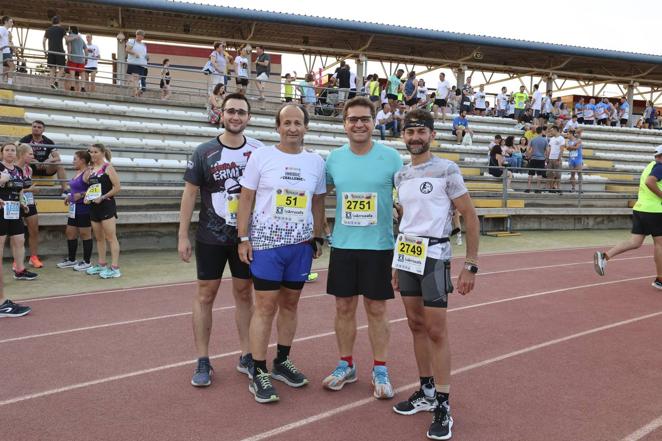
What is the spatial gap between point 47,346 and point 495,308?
4814 mm

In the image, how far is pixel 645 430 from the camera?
3.48m

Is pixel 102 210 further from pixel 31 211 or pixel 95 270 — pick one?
pixel 31 211

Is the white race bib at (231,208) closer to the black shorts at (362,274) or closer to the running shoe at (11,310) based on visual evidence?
the black shorts at (362,274)

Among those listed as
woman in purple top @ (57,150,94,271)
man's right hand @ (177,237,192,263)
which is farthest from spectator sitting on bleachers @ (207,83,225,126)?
man's right hand @ (177,237,192,263)

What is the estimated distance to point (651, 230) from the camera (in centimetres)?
770

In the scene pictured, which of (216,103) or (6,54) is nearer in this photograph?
(6,54)

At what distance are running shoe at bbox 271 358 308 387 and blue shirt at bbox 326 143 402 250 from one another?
1.02 meters

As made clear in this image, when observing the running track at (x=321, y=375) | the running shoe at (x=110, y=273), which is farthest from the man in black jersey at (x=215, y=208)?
the running shoe at (x=110, y=273)

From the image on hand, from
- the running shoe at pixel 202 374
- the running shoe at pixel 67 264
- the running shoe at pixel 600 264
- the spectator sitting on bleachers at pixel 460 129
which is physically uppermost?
the spectator sitting on bleachers at pixel 460 129

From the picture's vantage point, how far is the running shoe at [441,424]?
3330mm

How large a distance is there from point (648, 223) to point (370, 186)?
5.59m

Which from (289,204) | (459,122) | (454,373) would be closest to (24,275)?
(289,204)

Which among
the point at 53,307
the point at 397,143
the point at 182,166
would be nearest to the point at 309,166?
the point at 53,307

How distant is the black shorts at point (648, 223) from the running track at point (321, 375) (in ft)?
3.19
